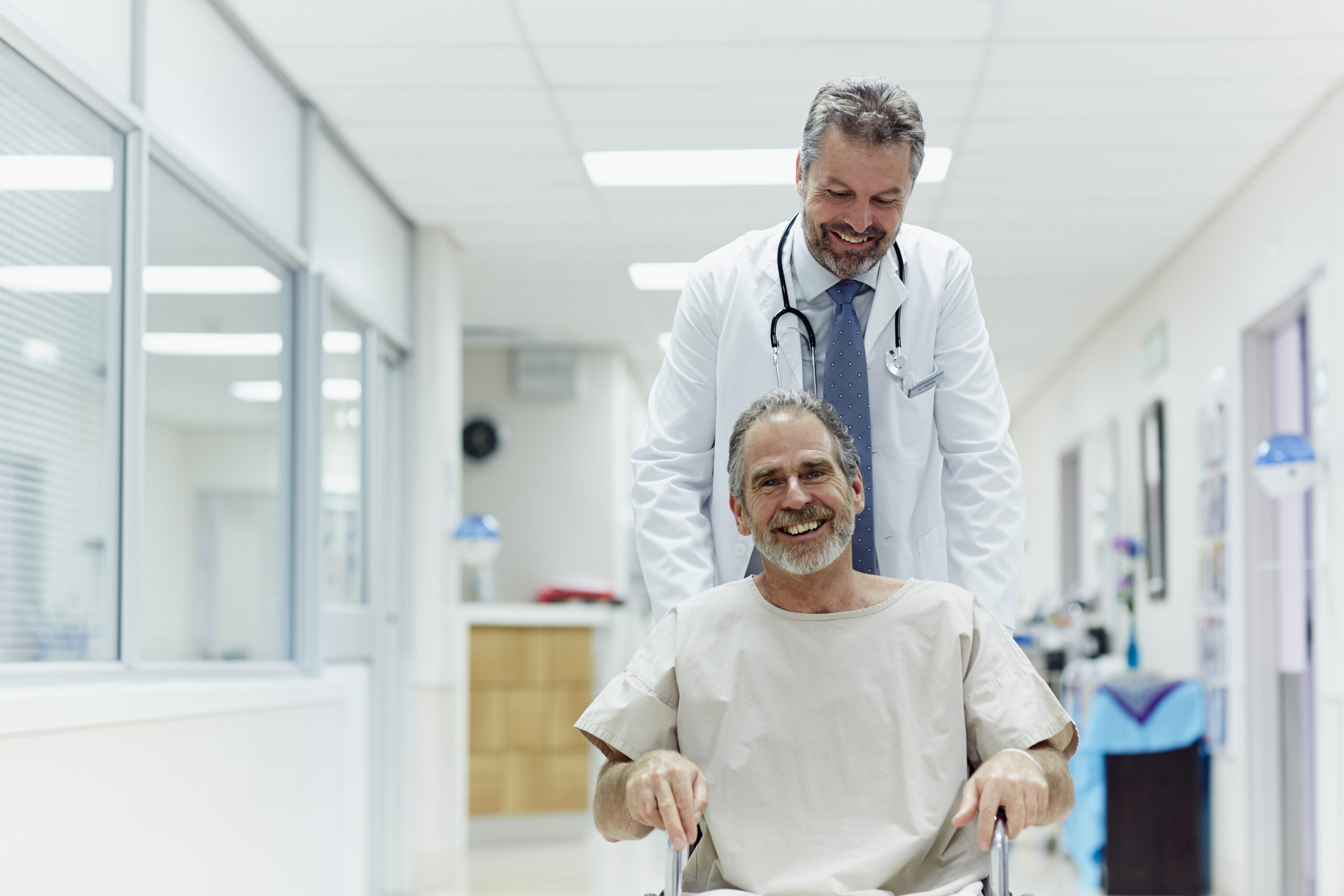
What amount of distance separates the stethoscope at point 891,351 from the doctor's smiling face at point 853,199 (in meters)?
0.08

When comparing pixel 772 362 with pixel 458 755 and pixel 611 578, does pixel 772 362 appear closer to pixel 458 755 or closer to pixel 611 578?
pixel 458 755

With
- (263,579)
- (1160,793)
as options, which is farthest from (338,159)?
(1160,793)

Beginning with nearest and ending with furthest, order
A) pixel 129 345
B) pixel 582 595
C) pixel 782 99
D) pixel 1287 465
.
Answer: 1. pixel 129 345
2. pixel 1287 465
3. pixel 782 99
4. pixel 582 595

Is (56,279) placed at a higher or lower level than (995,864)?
higher

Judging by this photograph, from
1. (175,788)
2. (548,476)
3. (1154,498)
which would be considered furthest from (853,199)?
(548,476)

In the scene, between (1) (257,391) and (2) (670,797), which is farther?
(1) (257,391)

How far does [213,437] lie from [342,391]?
141 cm

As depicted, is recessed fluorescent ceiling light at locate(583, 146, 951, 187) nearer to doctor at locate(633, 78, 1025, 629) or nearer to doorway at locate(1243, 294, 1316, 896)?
doorway at locate(1243, 294, 1316, 896)

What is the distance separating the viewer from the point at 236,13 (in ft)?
13.5

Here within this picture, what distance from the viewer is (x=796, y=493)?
5.83 ft

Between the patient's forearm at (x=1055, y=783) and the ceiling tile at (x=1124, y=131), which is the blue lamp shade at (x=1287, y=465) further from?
the patient's forearm at (x=1055, y=783)

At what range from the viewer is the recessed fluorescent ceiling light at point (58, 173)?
2.92 m

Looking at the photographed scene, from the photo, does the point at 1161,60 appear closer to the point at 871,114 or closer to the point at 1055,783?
the point at 871,114

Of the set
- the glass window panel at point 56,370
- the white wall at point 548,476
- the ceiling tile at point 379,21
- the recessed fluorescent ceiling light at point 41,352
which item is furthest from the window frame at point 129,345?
the white wall at point 548,476
